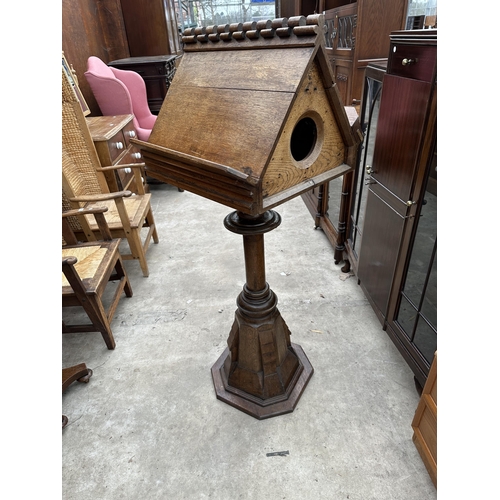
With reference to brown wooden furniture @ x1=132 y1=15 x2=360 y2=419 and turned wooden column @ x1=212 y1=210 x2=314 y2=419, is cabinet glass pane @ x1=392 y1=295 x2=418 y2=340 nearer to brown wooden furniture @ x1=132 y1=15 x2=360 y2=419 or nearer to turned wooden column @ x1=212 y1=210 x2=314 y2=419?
turned wooden column @ x1=212 y1=210 x2=314 y2=419

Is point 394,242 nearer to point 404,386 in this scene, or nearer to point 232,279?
point 404,386

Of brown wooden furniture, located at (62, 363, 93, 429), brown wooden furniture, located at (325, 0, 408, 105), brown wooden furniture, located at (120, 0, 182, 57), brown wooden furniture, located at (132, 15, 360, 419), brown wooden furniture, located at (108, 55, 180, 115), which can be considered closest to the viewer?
brown wooden furniture, located at (132, 15, 360, 419)

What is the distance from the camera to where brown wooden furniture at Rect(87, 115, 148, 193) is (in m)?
2.69

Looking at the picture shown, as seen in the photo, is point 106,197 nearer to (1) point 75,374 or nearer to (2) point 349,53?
(1) point 75,374

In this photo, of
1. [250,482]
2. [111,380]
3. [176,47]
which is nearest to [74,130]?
[111,380]

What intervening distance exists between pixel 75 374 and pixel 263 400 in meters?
1.06

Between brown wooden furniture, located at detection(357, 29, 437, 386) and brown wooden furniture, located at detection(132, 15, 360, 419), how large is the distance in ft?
1.42

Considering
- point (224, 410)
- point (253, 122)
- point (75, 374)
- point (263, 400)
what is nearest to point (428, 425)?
point (263, 400)

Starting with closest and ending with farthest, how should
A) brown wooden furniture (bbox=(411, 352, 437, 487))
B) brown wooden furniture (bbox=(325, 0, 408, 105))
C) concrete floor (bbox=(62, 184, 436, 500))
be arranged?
brown wooden furniture (bbox=(411, 352, 437, 487))
concrete floor (bbox=(62, 184, 436, 500))
brown wooden furniture (bbox=(325, 0, 408, 105))

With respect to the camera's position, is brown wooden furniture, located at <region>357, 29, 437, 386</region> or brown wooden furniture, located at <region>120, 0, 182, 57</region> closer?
brown wooden furniture, located at <region>357, 29, 437, 386</region>

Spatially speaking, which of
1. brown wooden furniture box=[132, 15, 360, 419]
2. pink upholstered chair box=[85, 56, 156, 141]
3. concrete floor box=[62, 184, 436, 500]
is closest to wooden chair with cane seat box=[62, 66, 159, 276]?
concrete floor box=[62, 184, 436, 500]

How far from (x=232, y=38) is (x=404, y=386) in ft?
6.01

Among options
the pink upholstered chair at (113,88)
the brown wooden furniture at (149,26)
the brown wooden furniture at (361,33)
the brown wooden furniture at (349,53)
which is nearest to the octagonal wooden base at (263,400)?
the brown wooden furniture at (349,53)

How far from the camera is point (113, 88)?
3.37 m
